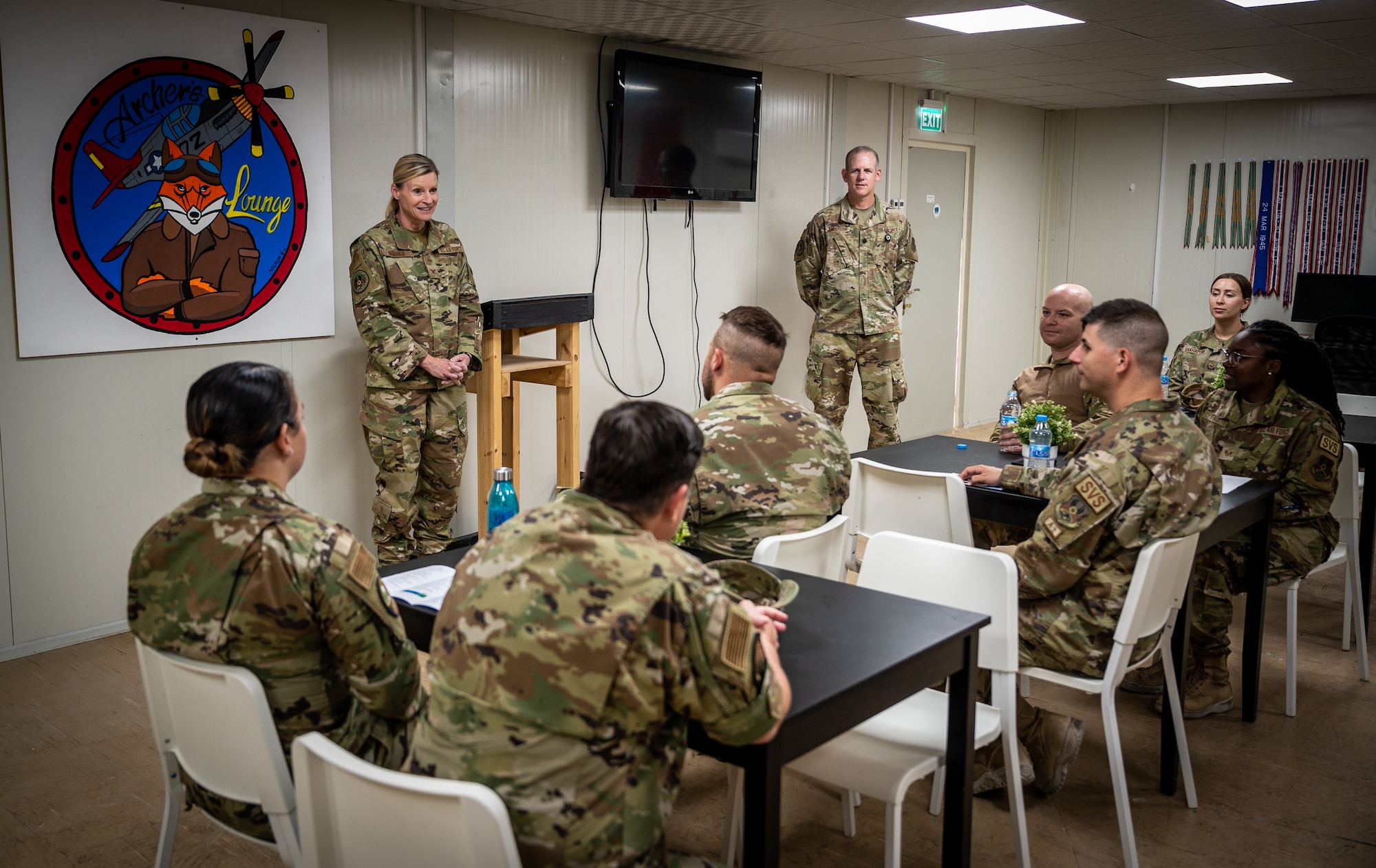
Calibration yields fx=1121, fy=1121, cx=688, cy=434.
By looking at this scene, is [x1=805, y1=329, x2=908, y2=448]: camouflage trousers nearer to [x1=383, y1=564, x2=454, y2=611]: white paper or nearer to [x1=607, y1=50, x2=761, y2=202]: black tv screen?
[x1=607, y1=50, x2=761, y2=202]: black tv screen

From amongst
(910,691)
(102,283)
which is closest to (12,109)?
(102,283)

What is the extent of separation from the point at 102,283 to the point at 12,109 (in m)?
0.64

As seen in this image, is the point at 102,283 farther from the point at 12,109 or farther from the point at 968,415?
the point at 968,415

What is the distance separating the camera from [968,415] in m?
9.02

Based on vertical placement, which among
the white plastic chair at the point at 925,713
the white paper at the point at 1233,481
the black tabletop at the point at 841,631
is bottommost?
the white plastic chair at the point at 925,713

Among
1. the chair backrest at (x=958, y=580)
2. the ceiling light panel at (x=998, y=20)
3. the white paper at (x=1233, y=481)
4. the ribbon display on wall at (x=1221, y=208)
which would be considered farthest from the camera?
the ribbon display on wall at (x=1221, y=208)

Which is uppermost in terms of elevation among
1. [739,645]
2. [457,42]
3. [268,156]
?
[457,42]

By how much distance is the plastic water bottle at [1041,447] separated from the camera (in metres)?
3.61

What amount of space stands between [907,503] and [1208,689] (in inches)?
49.0

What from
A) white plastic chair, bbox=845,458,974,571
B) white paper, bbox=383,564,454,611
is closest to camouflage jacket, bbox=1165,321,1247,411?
white plastic chair, bbox=845,458,974,571

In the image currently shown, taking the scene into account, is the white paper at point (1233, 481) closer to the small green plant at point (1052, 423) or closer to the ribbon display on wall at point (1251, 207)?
the small green plant at point (1052, 423)

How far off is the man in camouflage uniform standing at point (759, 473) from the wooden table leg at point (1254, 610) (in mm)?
1622

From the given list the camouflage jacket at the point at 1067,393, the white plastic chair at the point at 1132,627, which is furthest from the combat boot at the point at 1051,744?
the camouflage jacket at the point at 1067,393

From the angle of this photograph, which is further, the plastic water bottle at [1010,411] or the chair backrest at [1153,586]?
the plastic water bottle at [1010,411]
